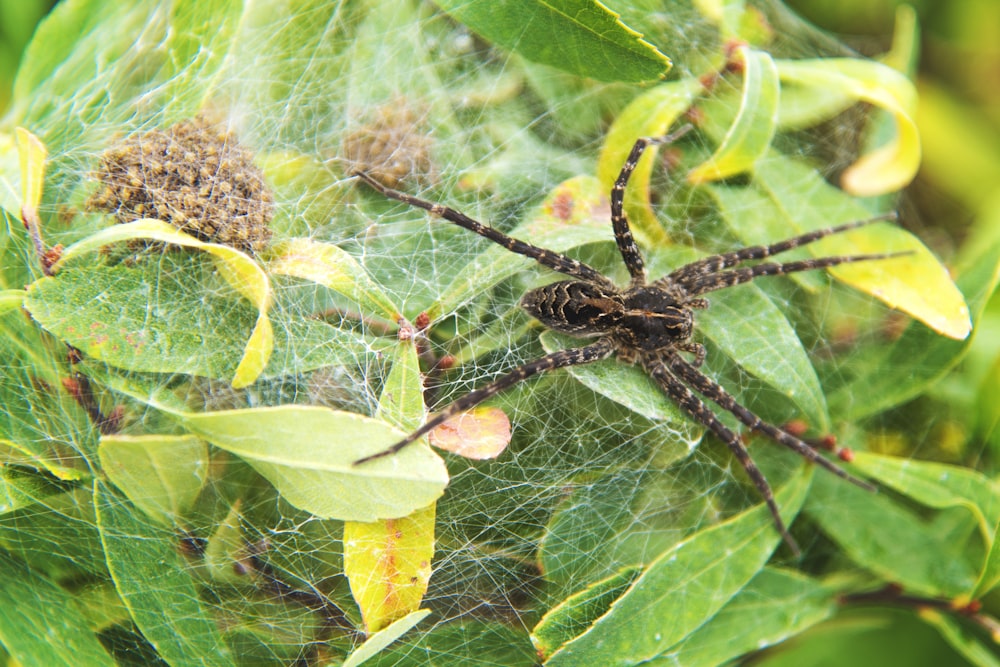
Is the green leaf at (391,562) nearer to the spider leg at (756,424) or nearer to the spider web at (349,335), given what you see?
the spider web at (349,335)

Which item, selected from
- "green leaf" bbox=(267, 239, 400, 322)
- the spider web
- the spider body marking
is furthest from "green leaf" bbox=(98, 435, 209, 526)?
the spider body marking

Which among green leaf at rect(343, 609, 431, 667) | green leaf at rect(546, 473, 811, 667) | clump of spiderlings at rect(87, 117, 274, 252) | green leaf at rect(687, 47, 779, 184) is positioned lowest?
green leaf at rect(546, 473, 811, 667)

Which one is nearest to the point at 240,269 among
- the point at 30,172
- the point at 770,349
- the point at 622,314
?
the point at 30,172

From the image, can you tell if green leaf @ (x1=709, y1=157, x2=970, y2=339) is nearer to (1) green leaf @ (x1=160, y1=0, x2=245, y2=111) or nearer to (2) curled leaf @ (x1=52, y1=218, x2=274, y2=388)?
(2) curled leaf @ (x1=52, y1=218, x2=274, y2=388)

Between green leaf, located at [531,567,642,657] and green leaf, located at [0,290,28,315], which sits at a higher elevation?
green leaf, located at [0,290,28,315]

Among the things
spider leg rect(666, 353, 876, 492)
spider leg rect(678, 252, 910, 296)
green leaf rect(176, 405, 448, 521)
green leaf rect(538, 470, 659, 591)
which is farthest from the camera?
spider leg rect(678, 252, 910, 296)
